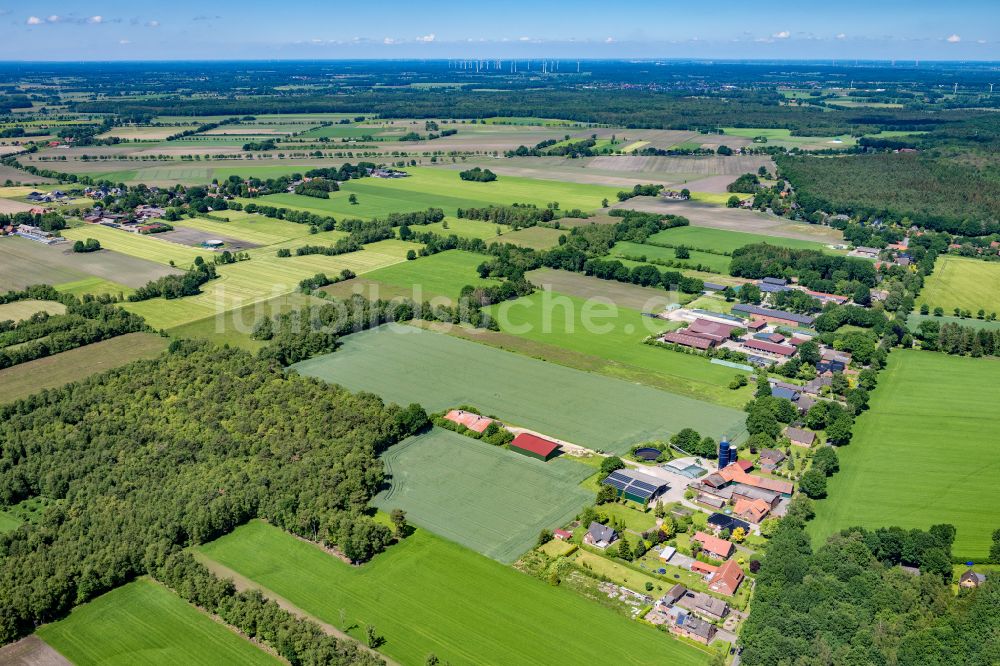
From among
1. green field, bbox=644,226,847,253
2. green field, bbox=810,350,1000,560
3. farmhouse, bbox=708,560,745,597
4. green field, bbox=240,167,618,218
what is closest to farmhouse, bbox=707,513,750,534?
farmhouse, bbox=708,560,745,597

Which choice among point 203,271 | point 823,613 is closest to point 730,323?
point 823,613

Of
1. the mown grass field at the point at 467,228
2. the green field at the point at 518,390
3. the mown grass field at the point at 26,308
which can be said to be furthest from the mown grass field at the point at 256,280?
the green field at the point at 518,390

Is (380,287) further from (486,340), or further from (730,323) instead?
(730,323)

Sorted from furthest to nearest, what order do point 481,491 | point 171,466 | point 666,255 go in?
point 666,255 < point 171,466 < point 481,491

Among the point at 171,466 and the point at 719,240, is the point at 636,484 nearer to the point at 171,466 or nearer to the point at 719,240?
the point at 171,466

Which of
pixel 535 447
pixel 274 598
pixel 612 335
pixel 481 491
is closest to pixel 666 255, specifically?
pixel 612 335

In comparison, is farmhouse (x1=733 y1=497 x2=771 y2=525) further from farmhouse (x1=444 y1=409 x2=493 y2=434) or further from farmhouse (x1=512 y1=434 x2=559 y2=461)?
farmhouse (x1=444 y1=409 x2=493 y2=434)
